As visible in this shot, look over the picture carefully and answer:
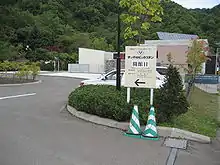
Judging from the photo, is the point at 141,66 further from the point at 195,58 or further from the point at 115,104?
the point at 195,58

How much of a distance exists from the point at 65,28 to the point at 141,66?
2210 inches

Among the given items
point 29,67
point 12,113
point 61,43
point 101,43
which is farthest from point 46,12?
point 12,113

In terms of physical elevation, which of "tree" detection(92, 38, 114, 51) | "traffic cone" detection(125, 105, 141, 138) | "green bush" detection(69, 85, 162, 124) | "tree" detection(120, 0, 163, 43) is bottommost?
"traffic cone" detection(125, 105, 141, 138)

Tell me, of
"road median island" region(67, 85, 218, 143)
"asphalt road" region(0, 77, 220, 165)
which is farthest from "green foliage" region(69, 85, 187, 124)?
"asphalt road" region(0, 77, 220, 165)

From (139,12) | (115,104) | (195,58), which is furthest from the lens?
(195,58)

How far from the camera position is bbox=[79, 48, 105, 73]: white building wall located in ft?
126

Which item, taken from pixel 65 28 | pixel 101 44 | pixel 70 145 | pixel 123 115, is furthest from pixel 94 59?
pixel 70 145

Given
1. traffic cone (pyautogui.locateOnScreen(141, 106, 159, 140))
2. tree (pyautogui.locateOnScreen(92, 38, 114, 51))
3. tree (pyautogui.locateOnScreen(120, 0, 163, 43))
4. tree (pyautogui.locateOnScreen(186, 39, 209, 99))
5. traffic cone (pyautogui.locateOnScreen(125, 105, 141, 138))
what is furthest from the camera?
tree (pyautogui.locateOnScreen(92, 38, 114, 51))

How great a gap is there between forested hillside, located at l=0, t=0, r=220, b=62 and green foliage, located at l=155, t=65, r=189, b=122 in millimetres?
29530

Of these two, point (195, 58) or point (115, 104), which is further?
point (195, 58)

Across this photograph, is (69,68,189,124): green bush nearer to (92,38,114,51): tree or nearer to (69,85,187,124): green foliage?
(69,85,187,124): green foliage

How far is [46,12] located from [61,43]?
382 inches

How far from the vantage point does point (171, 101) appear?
701cm

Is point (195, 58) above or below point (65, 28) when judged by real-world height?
below
